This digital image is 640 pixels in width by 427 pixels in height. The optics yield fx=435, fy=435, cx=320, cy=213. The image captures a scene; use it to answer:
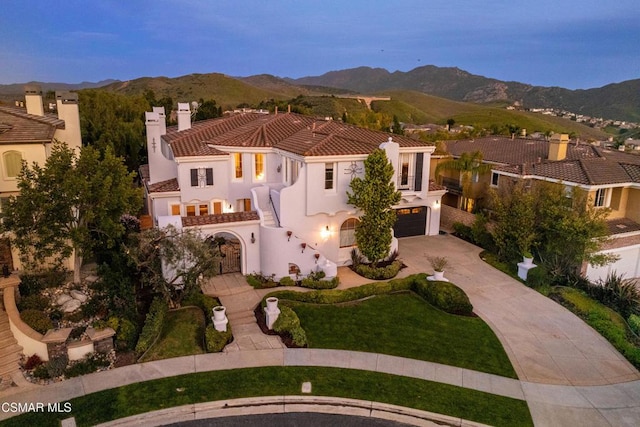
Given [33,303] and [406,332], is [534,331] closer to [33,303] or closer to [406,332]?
[406,332]

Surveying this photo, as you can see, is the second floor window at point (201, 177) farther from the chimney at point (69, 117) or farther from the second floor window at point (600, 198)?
the second floor window at point (600, 198)

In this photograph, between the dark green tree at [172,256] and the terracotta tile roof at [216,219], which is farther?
the terracotta tile roof at [216,219]

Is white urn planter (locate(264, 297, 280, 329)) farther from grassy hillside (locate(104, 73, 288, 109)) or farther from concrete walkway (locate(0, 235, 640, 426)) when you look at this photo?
grassy hillside (locate(104, 73, 288, 109))

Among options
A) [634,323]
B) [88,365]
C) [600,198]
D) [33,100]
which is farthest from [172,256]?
[600,198]

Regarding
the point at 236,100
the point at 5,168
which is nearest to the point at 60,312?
the point at 5,168

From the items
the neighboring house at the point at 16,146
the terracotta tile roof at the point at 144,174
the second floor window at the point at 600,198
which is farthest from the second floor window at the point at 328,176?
the second floor window at the point at 600,198

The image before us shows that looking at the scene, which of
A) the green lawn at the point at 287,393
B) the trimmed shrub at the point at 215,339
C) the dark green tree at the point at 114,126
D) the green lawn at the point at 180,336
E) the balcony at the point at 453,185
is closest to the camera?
the green lawn at the point at 287,393

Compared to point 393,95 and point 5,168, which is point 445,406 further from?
point 393,95

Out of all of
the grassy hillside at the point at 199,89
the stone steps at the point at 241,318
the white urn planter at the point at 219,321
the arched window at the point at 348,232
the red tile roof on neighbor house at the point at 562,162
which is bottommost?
the stone steps at the point at 241,318
